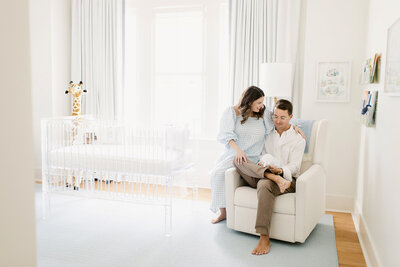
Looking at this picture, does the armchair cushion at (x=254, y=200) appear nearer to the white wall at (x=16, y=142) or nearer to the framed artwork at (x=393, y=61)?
the framed artwork at (x=393, y=61)

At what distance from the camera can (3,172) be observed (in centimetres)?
74

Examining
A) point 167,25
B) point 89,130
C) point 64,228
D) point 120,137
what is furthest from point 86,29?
point 64,228

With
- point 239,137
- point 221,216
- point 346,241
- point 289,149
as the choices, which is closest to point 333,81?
point 289,149

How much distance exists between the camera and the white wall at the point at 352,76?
3.39 m

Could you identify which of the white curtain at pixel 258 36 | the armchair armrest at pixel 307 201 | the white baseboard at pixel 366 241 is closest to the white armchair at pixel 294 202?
the armchair armrest at pixel 307 201

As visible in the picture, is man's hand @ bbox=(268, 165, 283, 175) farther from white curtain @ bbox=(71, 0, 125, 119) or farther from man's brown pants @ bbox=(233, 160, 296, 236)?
white curtain @ bbox=(71, 0, 125, 119)

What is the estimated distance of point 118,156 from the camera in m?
2.97

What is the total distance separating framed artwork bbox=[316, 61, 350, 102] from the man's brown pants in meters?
1.17

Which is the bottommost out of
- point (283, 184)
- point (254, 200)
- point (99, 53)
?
point (254, 200)

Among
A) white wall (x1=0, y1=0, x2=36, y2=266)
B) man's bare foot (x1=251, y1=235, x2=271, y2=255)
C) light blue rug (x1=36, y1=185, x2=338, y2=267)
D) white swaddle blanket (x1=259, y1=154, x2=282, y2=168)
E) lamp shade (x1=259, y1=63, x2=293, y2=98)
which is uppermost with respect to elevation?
lamp shade (x1=259, y1=63, x2=293, y2=98)

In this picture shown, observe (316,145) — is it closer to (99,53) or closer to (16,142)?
(16,142)

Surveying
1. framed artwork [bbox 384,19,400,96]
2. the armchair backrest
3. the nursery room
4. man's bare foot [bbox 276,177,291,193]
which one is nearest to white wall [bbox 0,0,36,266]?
the nursery room

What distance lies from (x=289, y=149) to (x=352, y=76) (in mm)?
1191

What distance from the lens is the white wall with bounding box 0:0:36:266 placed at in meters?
0.74
